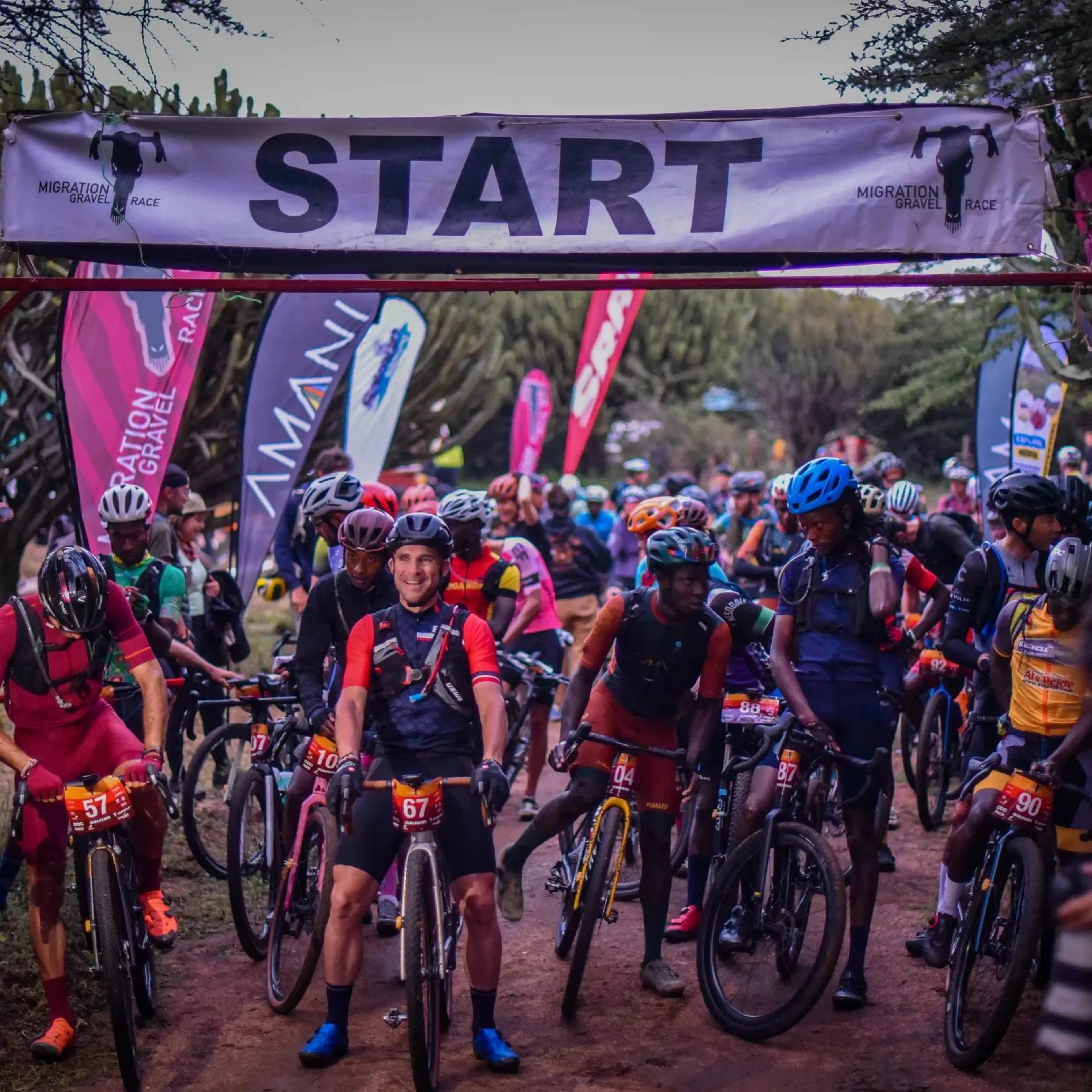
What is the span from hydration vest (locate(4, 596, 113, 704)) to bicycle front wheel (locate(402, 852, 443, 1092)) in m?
1.64

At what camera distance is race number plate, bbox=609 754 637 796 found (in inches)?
255

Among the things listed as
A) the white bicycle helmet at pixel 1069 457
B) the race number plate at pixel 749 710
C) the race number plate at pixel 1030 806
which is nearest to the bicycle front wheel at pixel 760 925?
the race number plate at pixel 1030 806

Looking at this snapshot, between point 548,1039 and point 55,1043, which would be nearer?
point 55,1043

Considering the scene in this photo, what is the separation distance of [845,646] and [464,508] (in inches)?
117

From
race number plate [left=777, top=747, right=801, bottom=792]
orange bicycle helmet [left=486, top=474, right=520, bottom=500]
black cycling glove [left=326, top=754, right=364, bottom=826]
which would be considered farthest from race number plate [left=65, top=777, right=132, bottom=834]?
orange bicycle helmet [left=486, top=474, right=520, bottom=500]

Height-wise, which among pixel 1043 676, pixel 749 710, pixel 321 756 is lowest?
pixel 321 756

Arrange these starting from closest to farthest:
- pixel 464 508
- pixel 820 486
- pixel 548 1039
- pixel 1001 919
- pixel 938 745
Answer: pixel 1001 919 → pixel 548 1039 → pixel 820 486 → pixel 464 508 → pixel 938 745

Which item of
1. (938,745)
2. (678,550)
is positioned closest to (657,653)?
(678,550)

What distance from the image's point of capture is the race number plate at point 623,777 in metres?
6.49

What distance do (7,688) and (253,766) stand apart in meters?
1.54

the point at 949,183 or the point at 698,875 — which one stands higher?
the point at 949,183

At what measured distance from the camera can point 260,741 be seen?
24.0ft

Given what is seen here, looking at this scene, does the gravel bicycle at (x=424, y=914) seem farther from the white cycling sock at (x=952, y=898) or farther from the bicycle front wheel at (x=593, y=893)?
the white cycling sock at (x=952, y=898)

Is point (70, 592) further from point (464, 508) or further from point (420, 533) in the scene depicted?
point (464, 508)
